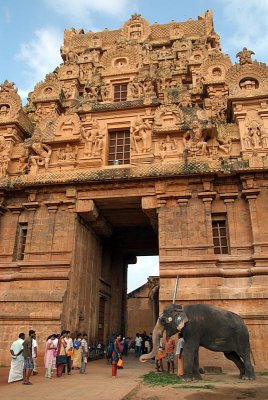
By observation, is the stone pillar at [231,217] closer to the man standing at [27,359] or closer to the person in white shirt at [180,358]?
the person in white shirt at [180,358]

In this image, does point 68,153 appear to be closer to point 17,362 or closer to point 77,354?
point 77,354

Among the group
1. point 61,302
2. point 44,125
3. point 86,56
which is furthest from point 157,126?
point 86,56

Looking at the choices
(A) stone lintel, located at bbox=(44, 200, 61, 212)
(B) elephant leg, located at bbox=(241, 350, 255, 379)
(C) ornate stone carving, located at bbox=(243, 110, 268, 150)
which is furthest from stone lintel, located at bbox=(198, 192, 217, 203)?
(B) elephant leg, located at bbox=(241, 350, 255, 379)

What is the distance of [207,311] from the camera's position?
34.7ft

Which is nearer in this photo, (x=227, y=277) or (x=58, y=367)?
(x=58, y=367)

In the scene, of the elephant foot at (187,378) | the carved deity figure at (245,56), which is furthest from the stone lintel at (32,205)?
the carved deity figure at (245,56)

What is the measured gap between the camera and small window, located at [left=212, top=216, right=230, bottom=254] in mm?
16156

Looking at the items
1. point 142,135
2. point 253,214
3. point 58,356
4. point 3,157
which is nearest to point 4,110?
point 3,157

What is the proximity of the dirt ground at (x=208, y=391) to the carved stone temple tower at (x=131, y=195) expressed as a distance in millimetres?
3568

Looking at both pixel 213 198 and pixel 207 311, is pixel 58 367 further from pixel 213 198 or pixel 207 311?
pixel 213 198

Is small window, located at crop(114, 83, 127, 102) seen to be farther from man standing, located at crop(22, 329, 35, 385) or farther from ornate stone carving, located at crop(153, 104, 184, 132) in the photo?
man standing, located at crop(22, 329, 35, 385)

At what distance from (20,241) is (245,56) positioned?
51.6ft

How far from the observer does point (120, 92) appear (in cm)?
2252

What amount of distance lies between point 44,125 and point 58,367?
13.0 metres
